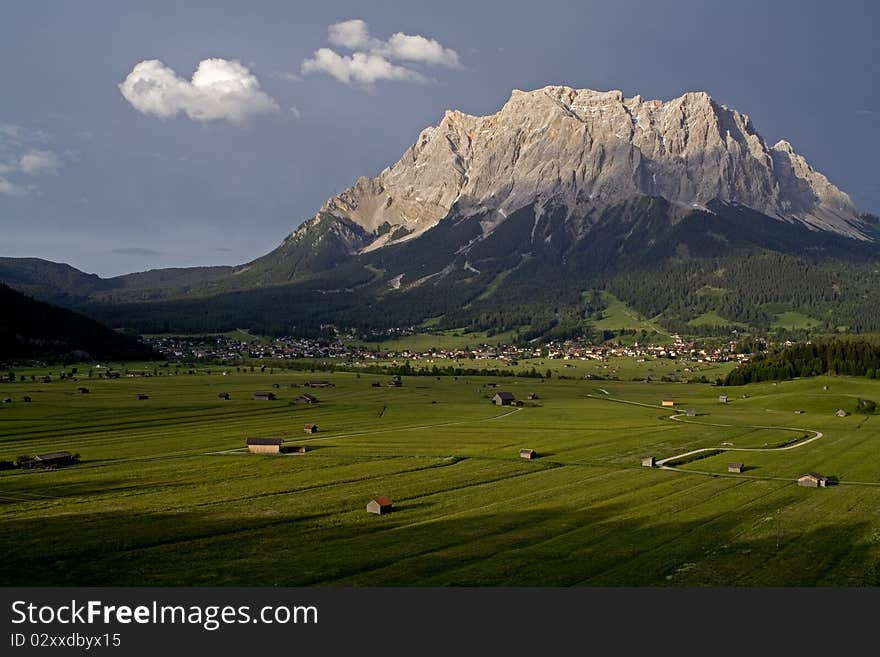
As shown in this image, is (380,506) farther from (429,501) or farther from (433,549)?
(433,549)

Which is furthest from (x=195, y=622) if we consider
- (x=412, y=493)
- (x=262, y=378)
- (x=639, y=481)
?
(x=262, y=378)

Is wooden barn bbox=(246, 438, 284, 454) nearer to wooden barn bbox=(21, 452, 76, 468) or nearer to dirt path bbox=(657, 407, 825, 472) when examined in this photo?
wooden barn bbox=(21, 452, 76, 468)

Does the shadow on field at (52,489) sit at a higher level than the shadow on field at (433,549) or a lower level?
higher

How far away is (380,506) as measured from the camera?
53844mm

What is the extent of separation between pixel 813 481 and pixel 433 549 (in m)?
41.7

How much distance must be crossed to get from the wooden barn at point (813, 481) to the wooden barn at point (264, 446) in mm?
52833

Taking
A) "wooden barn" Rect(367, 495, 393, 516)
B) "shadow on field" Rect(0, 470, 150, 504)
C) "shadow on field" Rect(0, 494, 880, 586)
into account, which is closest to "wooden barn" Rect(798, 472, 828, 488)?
"shadow on field" Rect(0, 494, 880, 586)

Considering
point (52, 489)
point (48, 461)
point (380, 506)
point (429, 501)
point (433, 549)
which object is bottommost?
point (429, 501)

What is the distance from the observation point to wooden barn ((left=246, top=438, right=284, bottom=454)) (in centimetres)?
8275

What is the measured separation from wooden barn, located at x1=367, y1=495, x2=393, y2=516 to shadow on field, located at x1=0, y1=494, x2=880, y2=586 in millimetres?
691

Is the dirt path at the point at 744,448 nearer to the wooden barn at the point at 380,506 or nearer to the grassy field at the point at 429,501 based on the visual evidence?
A: the grassy field at the point at 429,501

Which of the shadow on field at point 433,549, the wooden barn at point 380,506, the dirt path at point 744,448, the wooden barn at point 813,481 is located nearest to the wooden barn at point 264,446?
the shadow on field at point 433,549

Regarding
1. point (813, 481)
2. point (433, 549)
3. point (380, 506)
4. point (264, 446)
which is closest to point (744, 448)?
point (813, 481)

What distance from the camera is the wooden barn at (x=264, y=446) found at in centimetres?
8275
